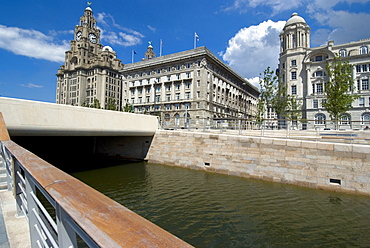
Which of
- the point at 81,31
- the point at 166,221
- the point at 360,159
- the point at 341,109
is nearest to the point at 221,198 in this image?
the point at 166,221

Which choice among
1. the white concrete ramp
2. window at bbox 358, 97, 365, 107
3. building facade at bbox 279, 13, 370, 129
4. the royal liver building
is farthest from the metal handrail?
window at bbox 358, 97, 365, 107

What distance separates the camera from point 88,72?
92.2m

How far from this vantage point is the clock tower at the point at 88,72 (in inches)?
3477

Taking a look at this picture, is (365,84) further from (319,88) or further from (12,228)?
(12,228)

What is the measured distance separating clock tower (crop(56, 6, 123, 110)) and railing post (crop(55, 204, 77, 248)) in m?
90.5

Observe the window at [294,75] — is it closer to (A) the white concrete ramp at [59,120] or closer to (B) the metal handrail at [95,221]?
(A) the white concrete ramp at [59,120]

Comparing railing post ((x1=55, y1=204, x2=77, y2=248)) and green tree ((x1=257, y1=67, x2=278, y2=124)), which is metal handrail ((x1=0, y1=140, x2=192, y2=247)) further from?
green tree ((x1=257, y1=67, x2=278, y2=124))

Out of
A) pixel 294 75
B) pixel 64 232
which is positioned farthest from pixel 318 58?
pixel 64 232

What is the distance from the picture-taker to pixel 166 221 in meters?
7.64

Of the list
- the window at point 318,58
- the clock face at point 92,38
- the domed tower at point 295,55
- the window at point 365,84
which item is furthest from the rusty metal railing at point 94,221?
the clock face at point 92,38

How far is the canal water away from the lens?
263 inches

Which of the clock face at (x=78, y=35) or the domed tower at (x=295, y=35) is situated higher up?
the clock face at (x=78, y=35)

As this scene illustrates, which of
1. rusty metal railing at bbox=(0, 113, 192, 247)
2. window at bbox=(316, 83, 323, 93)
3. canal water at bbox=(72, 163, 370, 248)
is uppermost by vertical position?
window at bbox=(316, 83, 323, 93)

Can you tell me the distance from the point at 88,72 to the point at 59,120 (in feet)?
294
